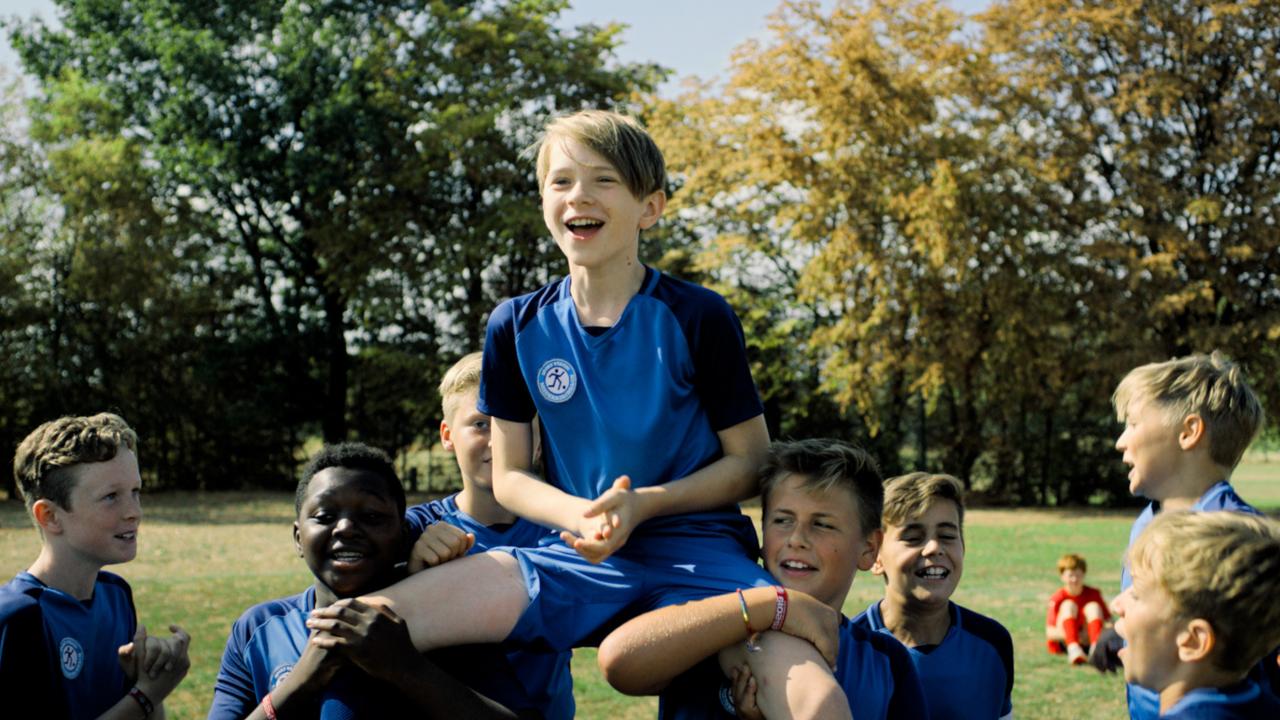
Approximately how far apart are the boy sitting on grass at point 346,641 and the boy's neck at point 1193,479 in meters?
2.27

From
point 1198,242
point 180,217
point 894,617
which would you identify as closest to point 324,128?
point 180,217

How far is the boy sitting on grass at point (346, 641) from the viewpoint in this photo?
102 inches

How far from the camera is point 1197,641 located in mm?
2453

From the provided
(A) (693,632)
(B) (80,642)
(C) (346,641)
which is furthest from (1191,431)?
(B) (80,642)

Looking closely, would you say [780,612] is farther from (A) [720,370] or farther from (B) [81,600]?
(B) [81,600]

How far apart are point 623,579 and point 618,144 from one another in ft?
3.68

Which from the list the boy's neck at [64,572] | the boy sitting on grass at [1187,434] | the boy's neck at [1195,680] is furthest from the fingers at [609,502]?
the boy sitting on grass at [1187,434]

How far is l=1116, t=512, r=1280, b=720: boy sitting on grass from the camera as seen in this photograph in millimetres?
2432

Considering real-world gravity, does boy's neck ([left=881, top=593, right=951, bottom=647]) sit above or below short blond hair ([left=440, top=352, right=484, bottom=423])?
below

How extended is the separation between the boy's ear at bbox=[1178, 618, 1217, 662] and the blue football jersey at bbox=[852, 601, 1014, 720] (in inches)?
57.2

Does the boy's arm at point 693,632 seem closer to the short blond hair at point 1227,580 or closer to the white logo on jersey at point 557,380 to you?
the white logo on jersey at point 557,380

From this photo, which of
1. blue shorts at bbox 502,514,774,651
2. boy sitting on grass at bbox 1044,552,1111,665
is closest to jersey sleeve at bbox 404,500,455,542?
blue shorts at bbox 502,514,774,651

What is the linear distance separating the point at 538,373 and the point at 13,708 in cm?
173

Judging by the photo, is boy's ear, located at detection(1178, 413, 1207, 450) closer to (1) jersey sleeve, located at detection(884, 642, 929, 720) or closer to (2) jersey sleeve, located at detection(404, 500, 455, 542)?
(1) jersey sleeve, located at detection(884, 642, 929, 720)
